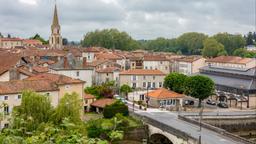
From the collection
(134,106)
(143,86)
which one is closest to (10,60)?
(134,106)

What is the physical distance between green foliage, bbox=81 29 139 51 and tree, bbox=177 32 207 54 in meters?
24.5

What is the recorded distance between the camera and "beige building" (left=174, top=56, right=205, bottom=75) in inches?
3115

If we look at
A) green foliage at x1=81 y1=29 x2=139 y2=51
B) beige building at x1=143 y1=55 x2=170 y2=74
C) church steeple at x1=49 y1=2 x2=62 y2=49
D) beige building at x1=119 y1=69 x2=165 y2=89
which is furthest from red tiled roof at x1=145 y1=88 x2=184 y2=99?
green foliage at x1=81 y1=29 x2=139 y2=51

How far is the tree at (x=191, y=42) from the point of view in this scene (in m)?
146

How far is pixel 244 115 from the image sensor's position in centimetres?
4472

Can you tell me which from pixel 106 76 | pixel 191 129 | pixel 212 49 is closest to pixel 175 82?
pixel 106 76

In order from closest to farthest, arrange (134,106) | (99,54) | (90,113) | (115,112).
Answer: (115,112) → (90,113) → (134,106) → (99,54)

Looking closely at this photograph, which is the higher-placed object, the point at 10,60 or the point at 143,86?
the point at 10,60

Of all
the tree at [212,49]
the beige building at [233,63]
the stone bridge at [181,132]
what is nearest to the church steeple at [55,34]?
the beige building at [233,63]

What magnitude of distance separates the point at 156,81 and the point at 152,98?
11.7 m

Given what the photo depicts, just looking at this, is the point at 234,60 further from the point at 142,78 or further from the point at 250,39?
the point at 250,39

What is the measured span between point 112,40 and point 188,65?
176 ft

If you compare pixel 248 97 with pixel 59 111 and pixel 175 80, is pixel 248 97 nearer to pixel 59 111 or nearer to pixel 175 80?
pixel 175 80

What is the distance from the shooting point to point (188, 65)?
79.8 m
